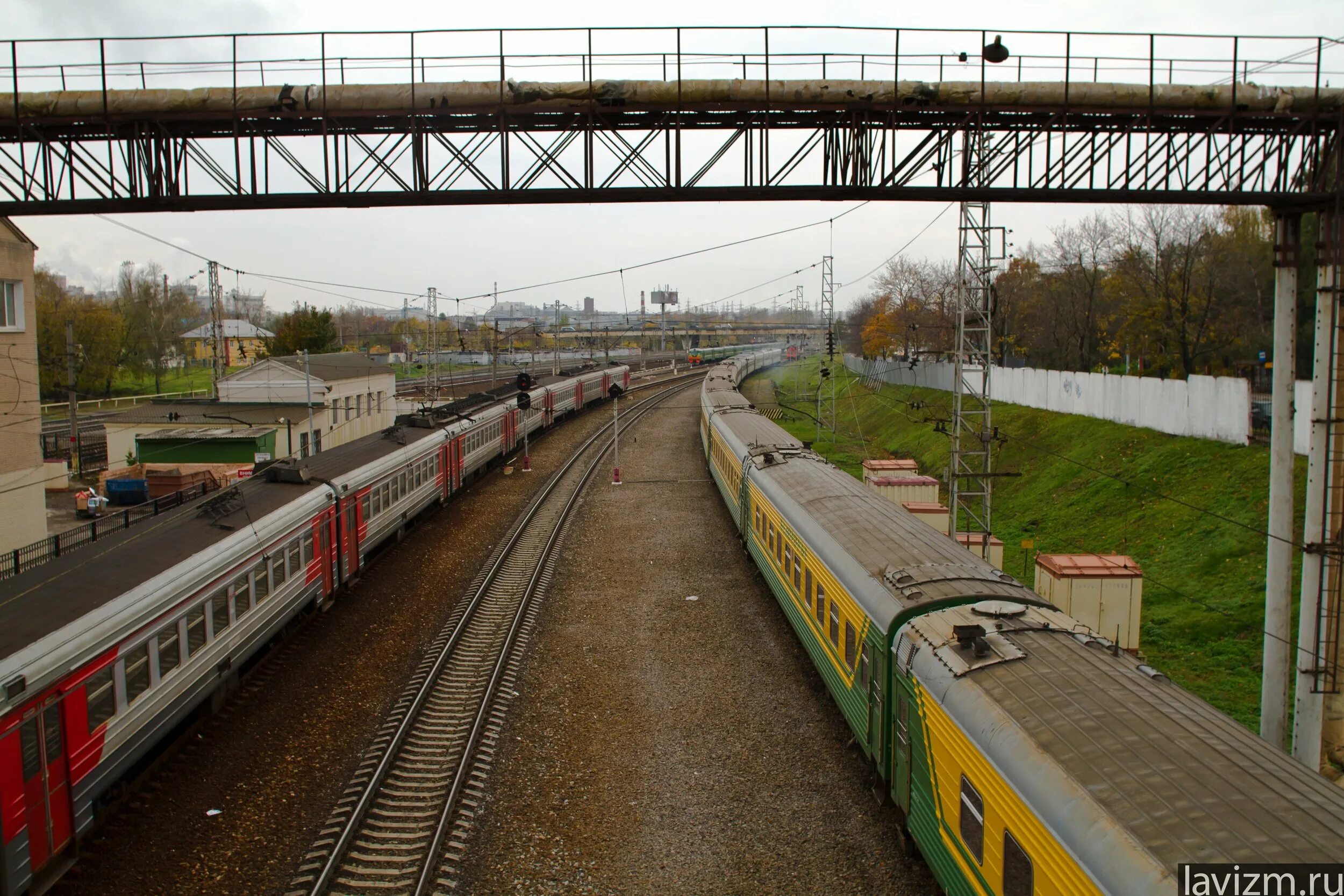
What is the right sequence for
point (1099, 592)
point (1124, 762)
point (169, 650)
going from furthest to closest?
point (1099, 592) < point (169, 650) < point (1124, 762)

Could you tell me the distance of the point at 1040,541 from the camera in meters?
24.1

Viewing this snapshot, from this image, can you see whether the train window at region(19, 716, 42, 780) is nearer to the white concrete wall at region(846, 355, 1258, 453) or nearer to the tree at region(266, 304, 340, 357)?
the white concrete wall at region(846, 355, 1258, 453)

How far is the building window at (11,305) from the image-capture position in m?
20.9

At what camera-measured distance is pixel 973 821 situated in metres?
7.19

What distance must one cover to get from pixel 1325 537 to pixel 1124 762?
8191mm

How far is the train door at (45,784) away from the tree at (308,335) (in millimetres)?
54240

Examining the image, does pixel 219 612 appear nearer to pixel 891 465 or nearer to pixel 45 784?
pixel 45 784

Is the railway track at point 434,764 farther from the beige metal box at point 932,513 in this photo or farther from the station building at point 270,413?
the station building at point 270,413

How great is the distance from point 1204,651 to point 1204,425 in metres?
10.7

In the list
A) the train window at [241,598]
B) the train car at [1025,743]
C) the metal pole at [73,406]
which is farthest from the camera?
the metal pole at [73,406]

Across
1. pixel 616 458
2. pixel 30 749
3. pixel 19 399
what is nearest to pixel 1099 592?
pixel 30 749

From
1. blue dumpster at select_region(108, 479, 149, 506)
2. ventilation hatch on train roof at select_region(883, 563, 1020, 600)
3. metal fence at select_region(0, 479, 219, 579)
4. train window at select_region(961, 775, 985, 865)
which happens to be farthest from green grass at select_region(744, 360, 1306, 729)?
blue dumpster at select_region(108, 479, 149, 506)

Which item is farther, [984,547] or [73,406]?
[73,406]

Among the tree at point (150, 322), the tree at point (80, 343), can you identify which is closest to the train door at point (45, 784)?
the tree at point (80, 343)
